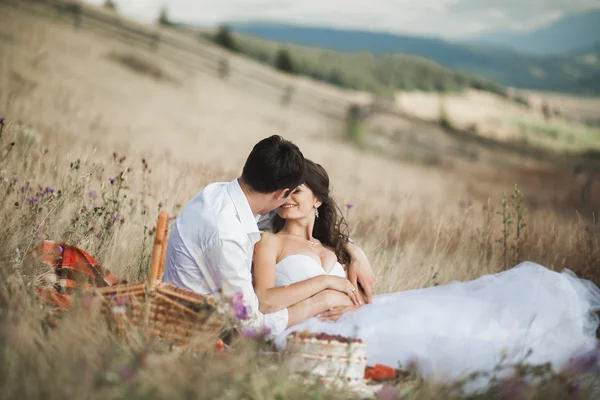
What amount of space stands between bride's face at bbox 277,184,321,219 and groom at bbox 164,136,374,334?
0.50 metres

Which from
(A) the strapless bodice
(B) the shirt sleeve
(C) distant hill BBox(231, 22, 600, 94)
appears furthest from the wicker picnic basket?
(C) distant hill BBox(231, 22, 600, 94)

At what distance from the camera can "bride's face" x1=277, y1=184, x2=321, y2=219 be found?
4.18 m

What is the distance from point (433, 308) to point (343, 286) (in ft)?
1.84

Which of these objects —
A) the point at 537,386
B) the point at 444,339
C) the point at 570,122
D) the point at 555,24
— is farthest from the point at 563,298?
the point at 555,24

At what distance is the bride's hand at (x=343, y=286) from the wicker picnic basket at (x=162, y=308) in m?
0.93

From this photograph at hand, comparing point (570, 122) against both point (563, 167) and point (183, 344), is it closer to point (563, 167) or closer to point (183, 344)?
point (563, 167)

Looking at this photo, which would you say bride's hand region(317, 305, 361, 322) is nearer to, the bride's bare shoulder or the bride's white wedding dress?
the bride's white wedding dress

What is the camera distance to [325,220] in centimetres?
450

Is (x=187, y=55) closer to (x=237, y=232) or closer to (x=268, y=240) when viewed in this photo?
(x=268, y=240)

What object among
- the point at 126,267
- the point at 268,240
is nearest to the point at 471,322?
the point at 268,240

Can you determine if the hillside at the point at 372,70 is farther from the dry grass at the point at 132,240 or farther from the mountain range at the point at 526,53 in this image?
the dry grass at the point at 132,240

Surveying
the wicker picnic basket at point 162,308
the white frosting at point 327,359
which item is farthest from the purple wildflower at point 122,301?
the white frosting at point 327,359

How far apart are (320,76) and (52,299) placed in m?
68.1

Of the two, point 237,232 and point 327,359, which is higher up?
point 237,232
